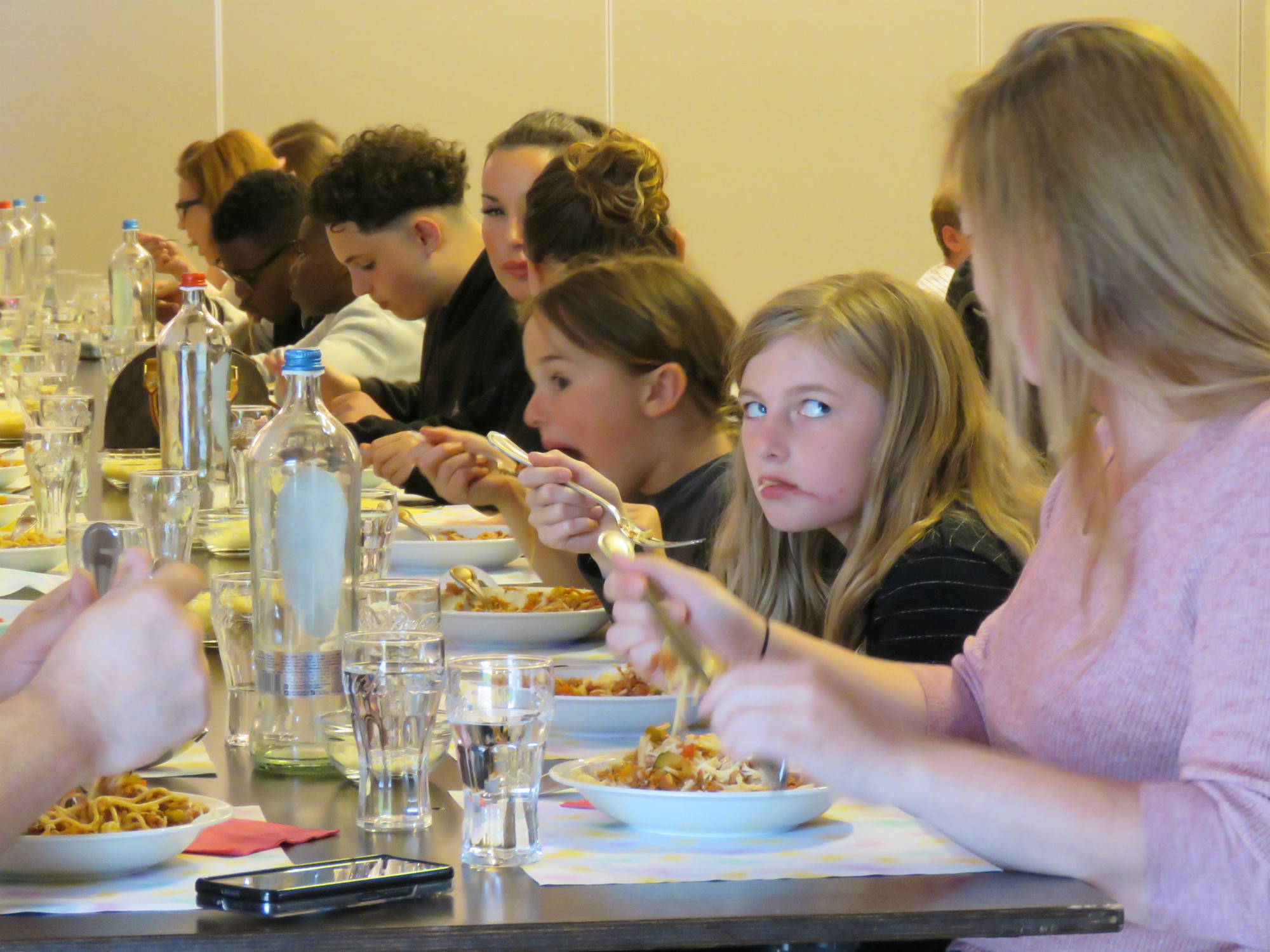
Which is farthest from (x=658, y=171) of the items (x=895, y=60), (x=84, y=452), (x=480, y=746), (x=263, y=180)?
(x=895, y=60)

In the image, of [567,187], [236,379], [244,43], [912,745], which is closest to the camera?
[912,745]

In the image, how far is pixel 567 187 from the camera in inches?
101

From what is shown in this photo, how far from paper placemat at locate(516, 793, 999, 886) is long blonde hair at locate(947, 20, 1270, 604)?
0.74ft

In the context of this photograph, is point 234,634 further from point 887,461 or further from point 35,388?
point 35,388

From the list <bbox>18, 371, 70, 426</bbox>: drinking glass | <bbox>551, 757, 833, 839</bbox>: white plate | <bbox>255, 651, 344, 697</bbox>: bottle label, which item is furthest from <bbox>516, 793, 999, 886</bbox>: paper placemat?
<bbox>18, 371, 70, 426</bbox>: drinking glass

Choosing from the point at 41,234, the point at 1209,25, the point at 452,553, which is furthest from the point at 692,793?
the point at 1209,25

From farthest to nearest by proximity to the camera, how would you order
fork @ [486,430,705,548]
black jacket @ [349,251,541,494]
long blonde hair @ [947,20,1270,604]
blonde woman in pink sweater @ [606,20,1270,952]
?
black jacket @ [349,251,541,494] < fork @ [486,430,705,548] < long blonde hair @ [947,20,1270,604] < blonde woman in pink sweater @ [606,20,1270,952]

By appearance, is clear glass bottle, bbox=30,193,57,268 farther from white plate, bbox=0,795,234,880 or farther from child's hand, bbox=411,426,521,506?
white plate, bbox=0,795,234,880

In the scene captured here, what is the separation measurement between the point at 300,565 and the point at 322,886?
389mm

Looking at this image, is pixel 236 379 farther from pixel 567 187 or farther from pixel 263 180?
pixel 263 180

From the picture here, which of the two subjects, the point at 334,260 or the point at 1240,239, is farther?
the point at 334,260

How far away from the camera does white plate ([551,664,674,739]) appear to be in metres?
1.21

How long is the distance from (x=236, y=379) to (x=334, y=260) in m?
1.70

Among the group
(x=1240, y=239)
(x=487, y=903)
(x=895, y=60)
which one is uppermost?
(x=895, y=60)
